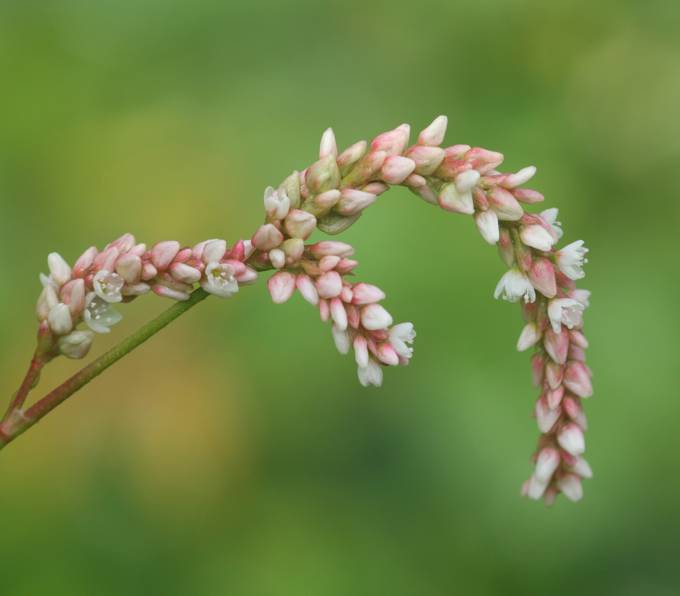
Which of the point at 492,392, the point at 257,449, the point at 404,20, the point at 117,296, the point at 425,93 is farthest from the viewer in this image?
the point at 404,20

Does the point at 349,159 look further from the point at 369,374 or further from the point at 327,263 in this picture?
the point at 369,374

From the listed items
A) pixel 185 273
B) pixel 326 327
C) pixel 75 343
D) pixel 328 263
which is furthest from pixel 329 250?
pixel 326 327

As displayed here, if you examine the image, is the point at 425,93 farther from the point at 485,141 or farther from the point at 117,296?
the point at 117,296

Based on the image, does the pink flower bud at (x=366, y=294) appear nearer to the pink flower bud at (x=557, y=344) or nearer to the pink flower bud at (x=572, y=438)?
the pink flower bud at (x=557, y=344)

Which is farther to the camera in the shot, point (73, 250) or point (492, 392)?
point (73, 250)

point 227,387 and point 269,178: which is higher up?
point 269,178

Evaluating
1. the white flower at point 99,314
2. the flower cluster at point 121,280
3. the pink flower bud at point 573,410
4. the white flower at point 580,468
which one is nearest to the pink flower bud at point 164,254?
the flower cluster at point 121,280

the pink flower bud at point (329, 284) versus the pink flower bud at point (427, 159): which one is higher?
the pink flower bud at point (427, 159)

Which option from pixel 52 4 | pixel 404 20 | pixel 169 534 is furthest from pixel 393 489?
pixel 52 4
